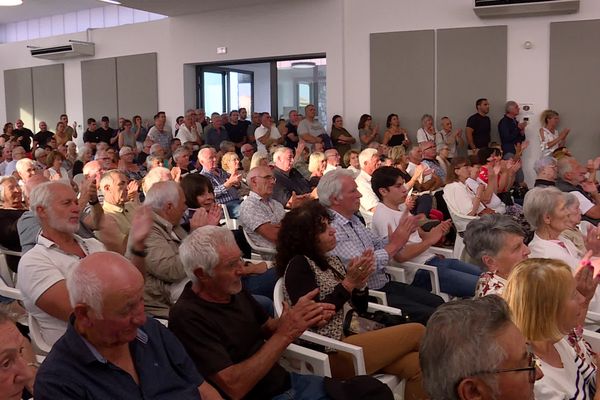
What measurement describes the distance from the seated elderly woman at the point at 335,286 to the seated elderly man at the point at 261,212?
3.85 feet

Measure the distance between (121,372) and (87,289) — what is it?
0.26m

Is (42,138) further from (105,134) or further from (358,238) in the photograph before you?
(358,238)

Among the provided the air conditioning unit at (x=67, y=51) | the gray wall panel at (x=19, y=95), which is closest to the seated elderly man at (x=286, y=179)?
the air conditioning unit at (x=67, y=51)

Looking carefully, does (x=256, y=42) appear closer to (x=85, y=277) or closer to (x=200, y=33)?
(x=200, y=33)

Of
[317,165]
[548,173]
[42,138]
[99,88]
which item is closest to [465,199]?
[548,173]

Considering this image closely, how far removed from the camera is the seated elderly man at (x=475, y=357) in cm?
144

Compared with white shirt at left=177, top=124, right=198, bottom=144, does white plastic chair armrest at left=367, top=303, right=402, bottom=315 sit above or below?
below

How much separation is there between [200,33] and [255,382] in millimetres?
10967

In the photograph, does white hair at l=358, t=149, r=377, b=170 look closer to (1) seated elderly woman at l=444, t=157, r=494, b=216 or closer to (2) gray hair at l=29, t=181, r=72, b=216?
(1) seated elderly woman at l=444, t=157, r=494, b=216

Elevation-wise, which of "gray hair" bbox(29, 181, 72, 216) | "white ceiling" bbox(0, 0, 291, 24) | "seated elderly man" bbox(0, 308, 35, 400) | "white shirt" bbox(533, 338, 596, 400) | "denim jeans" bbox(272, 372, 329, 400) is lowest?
"denim jeans" bbox(272, 372, 329, 400)

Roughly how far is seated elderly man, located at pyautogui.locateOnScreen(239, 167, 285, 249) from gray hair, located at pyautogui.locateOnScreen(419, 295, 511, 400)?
2601 millimetres

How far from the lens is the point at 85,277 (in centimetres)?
185

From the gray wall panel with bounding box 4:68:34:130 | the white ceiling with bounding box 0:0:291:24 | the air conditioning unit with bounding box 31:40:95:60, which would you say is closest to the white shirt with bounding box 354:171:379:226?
the white ceiling with bounding box 0:0:291:24

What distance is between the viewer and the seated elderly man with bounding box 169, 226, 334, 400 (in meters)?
2.17
